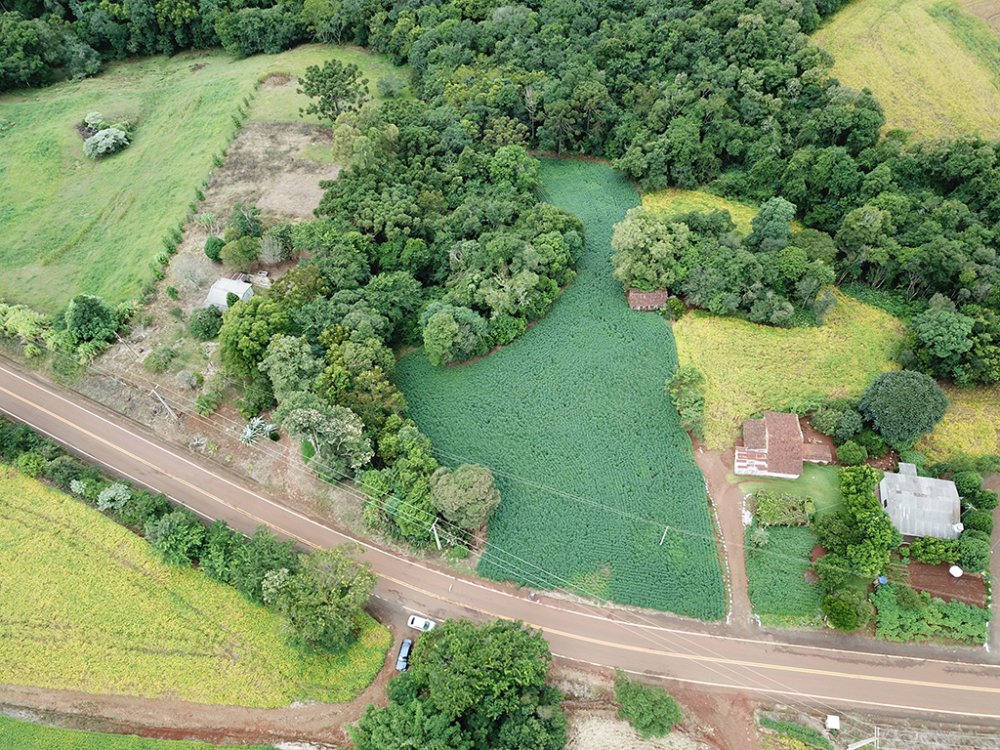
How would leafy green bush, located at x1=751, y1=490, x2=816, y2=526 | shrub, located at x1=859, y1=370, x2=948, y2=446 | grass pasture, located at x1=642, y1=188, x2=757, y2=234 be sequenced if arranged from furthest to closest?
1. grass pasture, located at x1=642, y1=188, x2=757, y2=234
2. shrub, located at x1=859, y1=370, x2=948, y2=446
3. leafy green bush, located at x1=751, y1=490, x2=816, y2=526

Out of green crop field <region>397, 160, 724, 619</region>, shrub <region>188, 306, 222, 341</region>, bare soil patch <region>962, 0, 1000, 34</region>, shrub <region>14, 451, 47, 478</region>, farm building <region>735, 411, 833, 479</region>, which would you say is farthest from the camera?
bare soil patch <region>962, 0, 1000, 34</region>

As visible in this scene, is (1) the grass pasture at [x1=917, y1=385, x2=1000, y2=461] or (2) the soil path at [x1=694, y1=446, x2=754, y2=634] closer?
(2) the soil path at [x1=694, y1=446, x2=754, y2=634]

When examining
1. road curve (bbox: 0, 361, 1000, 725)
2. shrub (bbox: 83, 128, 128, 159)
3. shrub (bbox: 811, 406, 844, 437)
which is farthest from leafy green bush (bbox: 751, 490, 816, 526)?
shrub (bbox: 83, 128, 128, 159)

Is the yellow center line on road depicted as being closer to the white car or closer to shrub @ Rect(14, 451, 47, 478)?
the white car

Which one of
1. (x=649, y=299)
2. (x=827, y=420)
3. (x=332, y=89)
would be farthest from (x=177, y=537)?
(x=332, y=89)

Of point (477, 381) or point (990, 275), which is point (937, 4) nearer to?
point (990, 275)

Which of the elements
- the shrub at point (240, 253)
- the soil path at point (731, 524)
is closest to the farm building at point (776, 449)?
the soil path at point (731, 524)
